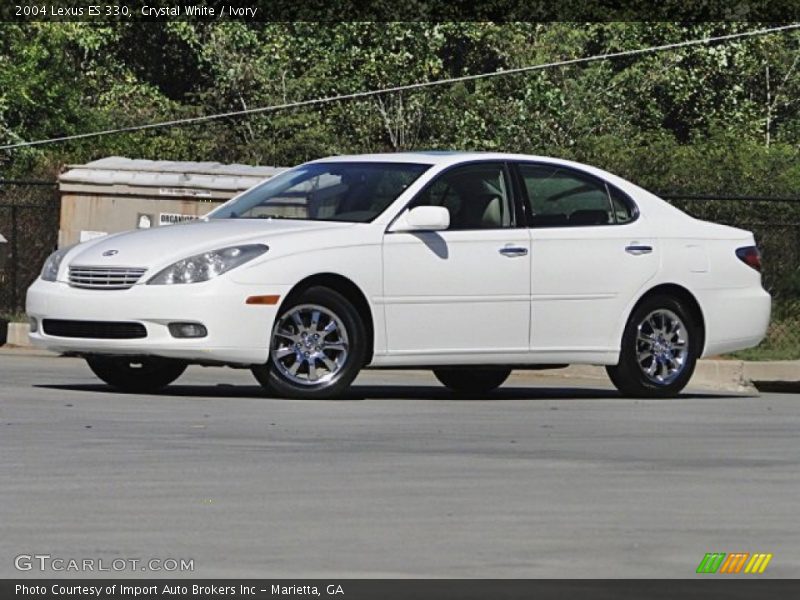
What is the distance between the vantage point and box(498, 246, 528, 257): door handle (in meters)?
14.7

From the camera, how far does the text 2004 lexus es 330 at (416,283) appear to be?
543 inches

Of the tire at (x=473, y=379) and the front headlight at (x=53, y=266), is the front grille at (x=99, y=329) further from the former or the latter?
the tire at (x=473, y=379)

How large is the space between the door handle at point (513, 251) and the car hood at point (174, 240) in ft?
3.53

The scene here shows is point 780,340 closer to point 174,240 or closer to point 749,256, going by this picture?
point 749,256

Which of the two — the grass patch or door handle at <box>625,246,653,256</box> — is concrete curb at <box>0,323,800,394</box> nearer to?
door handle at <box>625,246,653,256</box>

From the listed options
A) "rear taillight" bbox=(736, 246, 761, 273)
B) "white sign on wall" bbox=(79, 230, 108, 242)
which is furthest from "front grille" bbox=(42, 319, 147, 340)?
"white sign on wall" bbox=(79, 230, 108, 242)

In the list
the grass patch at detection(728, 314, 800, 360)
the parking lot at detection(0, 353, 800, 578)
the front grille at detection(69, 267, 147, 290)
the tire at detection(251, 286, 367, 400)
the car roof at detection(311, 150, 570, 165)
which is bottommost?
the grass patch at detection(728, 314, 800, 360)

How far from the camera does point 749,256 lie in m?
15.9

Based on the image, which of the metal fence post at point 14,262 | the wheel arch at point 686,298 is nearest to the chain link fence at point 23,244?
the metal fence post at point 14,262

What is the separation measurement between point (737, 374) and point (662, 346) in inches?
72.6

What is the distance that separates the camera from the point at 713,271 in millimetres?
15656

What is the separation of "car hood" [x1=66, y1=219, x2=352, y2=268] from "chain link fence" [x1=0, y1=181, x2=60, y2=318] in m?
10.1

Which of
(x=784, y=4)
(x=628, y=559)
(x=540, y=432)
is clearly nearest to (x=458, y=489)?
(x=628, y=559)

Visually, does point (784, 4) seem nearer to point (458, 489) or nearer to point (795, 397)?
point (795, 397)
